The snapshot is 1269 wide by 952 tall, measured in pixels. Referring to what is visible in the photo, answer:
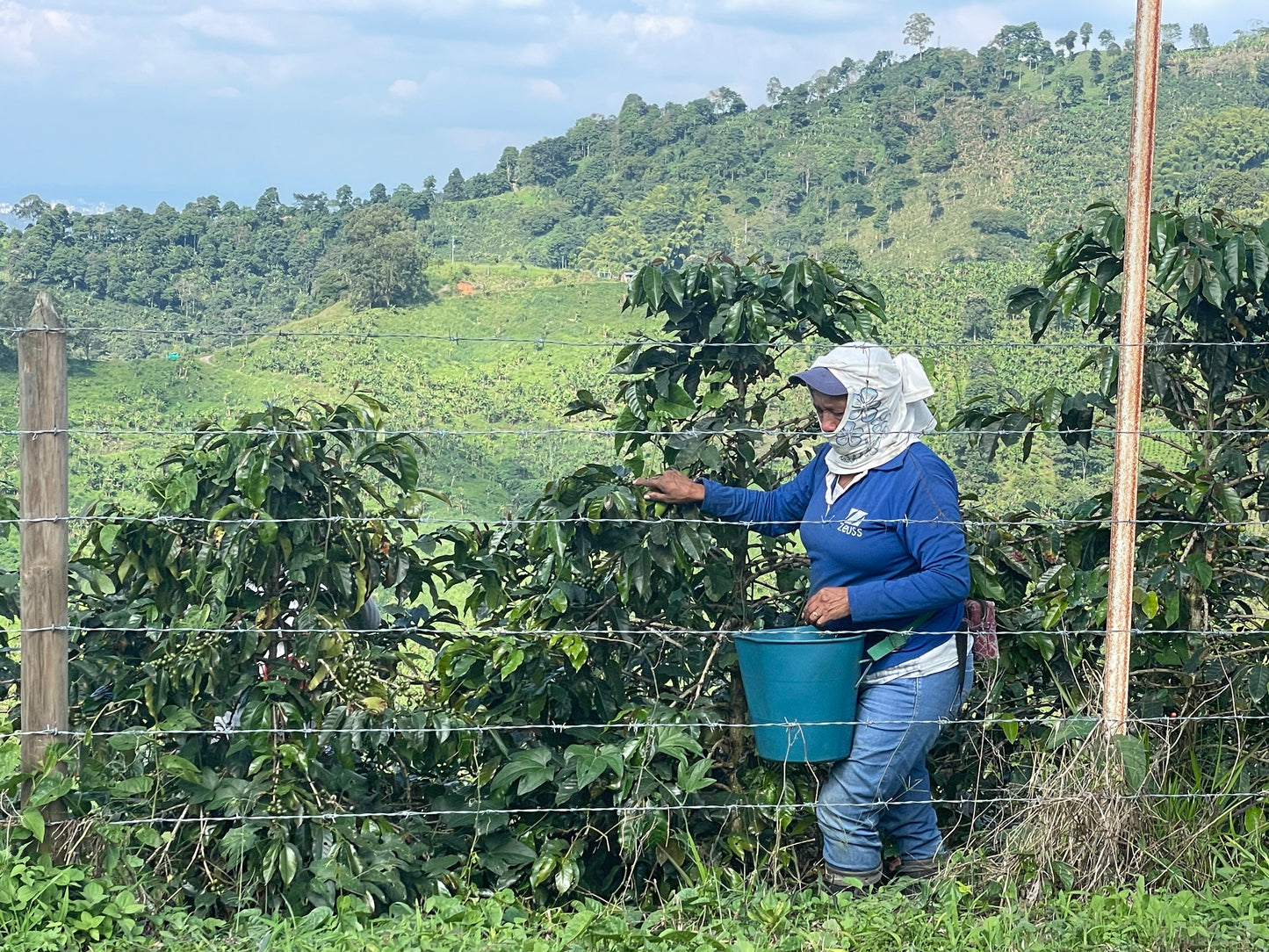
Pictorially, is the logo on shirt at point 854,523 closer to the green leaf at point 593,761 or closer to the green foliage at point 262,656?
the green leaf at point 593,761

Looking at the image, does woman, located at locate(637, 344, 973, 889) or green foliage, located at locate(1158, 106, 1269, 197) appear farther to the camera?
green foliage, located at locate(1158, 106, 1269, 197)

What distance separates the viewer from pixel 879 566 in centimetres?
365

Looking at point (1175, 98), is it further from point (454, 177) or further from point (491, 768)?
point (491, 768)

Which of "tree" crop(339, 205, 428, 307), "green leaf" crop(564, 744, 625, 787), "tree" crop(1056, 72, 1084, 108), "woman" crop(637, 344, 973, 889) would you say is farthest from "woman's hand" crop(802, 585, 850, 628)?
"tree" crop(1056, 72, 1084, 108)

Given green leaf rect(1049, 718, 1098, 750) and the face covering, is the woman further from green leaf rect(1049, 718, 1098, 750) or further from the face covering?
green leaf rect(1049, 718, 1098, 750)

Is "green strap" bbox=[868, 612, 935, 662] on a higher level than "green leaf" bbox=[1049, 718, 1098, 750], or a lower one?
higher

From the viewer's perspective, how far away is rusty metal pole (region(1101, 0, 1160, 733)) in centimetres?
363

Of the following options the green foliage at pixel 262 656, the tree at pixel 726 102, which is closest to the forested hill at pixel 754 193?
the tree at pixel 726 102

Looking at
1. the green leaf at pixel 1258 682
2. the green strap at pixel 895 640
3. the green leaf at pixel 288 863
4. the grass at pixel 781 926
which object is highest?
the green strap at pixel 895 640

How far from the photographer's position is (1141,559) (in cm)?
395

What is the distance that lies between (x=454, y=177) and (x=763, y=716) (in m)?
Answer: 53.1

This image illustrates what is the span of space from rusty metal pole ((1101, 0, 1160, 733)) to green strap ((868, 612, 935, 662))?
53 centimetres

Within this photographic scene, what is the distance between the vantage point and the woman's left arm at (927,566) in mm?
3531

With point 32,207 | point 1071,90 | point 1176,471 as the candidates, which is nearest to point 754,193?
point 1071,90
